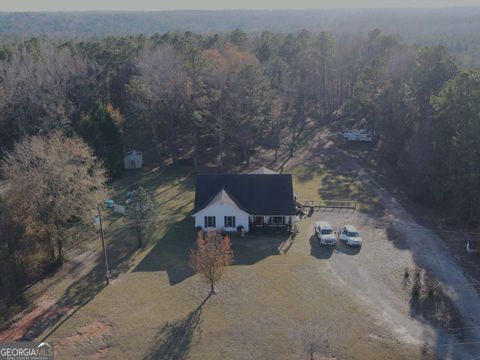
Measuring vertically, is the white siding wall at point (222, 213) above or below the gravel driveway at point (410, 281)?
above

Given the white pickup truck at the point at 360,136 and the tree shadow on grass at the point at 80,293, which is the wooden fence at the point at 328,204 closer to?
the tree shadow on grass at the point at 80,293

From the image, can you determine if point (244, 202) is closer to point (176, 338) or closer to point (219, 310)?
point (219, 310)

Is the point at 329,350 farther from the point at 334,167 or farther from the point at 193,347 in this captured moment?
the point at 334,167

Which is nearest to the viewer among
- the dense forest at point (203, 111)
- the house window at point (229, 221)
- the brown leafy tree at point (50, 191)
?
the brown leafy tree at point (50, 191)

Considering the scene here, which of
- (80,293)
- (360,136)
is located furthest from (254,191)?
(360,136)

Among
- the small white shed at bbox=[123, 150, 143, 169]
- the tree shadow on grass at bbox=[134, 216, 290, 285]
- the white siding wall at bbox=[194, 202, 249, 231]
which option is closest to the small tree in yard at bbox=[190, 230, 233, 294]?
the tree shadow on grass at bbox=[134, 216, 290, 285]

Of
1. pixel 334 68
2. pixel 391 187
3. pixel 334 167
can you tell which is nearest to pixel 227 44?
pixel 334 68

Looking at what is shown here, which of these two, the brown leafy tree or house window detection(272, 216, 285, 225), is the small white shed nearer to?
the brown leafy tree

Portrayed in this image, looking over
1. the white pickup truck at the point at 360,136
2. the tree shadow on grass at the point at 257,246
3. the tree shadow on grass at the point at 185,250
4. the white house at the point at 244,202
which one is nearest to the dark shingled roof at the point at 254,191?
the white house at the point at 244,202
